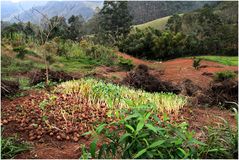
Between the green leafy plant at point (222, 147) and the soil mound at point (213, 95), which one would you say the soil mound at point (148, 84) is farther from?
the green leafy plant at point (222, 147)

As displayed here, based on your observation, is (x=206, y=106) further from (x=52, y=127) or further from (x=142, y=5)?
(x=142, y=5)

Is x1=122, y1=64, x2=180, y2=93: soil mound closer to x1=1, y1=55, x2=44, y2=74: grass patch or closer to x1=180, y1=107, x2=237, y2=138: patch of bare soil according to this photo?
x1=180, y1=107, x2=237, y2=138: patch of bare soil

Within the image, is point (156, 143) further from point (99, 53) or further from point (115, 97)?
point (99, 53)

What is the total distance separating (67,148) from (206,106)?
330 centimetres

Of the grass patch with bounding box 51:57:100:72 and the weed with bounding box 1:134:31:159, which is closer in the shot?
the weed with bounding box 1:134:31:159

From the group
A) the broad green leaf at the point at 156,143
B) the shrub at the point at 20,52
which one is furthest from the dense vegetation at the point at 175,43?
the broad green leaf at the point at 156,143

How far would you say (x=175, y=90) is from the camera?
26.4 ft

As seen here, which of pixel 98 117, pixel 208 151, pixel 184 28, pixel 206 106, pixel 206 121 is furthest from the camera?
pixel 184 28

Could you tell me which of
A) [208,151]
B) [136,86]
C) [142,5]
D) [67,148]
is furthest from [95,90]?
[142,5]

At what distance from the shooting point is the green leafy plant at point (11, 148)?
12.2 feet

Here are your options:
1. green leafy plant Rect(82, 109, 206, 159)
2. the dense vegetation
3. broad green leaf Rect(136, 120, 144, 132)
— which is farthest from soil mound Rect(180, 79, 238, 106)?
the dense vegetation

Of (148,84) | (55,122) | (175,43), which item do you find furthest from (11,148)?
(175,43)

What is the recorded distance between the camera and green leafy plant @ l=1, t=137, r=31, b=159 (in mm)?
3725

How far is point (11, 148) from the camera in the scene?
3.80 m
